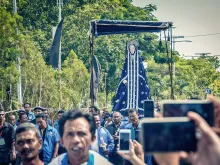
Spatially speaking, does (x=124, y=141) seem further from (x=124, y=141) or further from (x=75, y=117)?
(x=75, y=117)

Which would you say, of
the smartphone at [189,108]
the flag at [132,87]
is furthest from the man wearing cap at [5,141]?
the smartphone at [189,108]

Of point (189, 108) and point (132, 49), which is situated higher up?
point (132, 49)

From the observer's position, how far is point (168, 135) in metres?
2.21

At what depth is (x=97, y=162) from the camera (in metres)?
4.64

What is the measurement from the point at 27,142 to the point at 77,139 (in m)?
0.82

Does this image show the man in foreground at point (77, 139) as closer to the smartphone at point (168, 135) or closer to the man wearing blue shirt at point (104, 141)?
the smartphone at point (168, 135)

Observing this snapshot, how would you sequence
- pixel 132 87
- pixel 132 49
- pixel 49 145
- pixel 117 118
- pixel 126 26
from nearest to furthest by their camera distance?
1. pixel 49 145
2. pixel 117 118
3. pixel 132 87
4. pixel 132 49
5. pixel 126 26

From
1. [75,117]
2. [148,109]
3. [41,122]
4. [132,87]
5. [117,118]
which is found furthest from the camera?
[132,87]

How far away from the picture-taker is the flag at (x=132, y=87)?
1622 centimetres

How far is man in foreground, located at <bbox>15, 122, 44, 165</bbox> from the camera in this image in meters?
5.30

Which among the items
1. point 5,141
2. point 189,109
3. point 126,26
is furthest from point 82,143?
point 126,26

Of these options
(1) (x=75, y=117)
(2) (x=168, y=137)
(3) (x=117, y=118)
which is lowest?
(3) (x=117, y=118)

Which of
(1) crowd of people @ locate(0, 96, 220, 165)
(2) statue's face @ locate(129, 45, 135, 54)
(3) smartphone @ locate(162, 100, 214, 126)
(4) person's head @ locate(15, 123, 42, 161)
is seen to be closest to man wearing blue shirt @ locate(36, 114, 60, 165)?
(1) crowd of people @ locate(0, 96, 220, 165)

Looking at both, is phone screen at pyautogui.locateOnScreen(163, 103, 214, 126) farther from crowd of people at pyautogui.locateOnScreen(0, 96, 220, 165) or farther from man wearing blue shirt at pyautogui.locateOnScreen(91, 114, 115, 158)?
man wearing blue shirt at pyautogui.locateOnScreen(91, 114, 115, 158)
